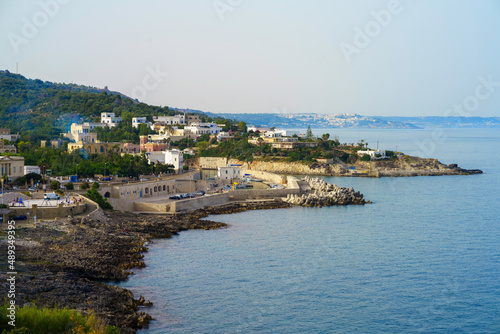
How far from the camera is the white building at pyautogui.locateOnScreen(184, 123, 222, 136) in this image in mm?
82250

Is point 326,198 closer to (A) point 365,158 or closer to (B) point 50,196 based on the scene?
(B) point 50,196

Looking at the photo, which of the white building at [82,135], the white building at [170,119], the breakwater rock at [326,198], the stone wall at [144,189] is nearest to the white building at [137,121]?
the white building at [170,119]

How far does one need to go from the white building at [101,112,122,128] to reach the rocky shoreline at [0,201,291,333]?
168 feet

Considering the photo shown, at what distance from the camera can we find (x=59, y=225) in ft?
76.3

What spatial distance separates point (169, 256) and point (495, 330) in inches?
502

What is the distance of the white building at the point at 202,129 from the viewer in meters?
82.2

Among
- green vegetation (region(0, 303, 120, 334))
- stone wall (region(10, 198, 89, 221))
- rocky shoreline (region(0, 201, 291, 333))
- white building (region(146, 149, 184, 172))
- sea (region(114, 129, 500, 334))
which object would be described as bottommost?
sea (region(114, 129, 500, 334))

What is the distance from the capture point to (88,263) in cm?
1914

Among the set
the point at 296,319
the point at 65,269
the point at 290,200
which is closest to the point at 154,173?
the point at 290,200

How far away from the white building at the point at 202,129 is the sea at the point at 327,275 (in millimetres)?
47601

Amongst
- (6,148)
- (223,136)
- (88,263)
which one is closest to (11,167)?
(6,148)

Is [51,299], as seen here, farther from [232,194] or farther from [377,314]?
[232,194]

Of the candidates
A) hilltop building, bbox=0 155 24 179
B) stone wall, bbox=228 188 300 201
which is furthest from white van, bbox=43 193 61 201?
stone wall, bbox=228 188 300 201

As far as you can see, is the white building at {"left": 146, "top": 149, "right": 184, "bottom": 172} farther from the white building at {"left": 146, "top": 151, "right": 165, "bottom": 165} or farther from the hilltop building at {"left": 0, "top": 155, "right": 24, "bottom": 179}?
the hilltop building at {"left": 0, "top": 155, "right": 24, "bottom": 179}
